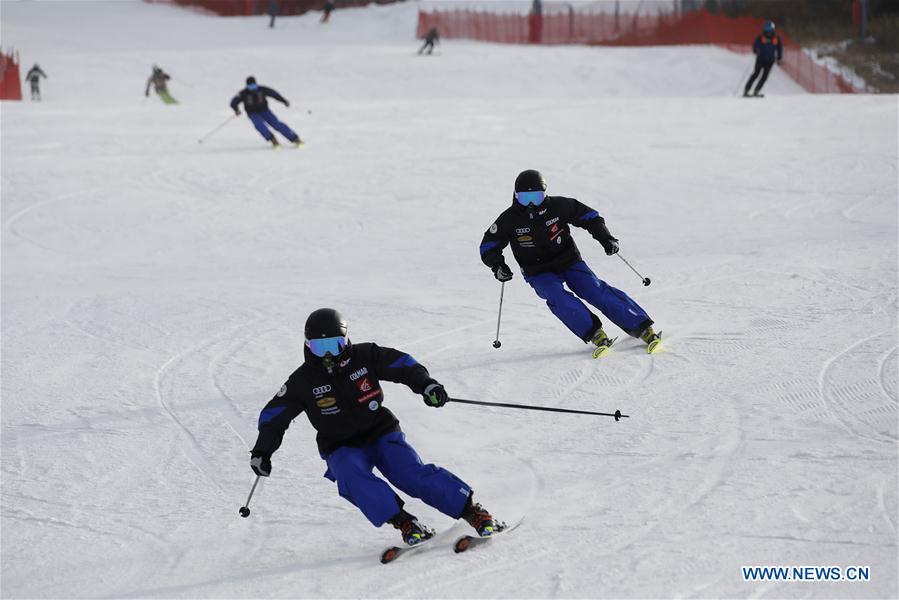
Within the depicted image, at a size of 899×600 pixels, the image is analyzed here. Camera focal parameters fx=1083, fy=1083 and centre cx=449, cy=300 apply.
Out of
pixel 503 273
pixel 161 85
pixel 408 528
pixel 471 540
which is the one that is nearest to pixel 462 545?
pixel 471 540

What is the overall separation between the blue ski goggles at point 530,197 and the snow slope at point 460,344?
47.5 inches

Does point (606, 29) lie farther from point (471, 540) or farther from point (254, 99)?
point (471, 540)

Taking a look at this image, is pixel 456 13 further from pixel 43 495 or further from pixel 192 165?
pixel 43 495

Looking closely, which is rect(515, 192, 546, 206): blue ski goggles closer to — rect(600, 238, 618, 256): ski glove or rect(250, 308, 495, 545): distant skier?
rect(600, 238, 618, 256): ski glove

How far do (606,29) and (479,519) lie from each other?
3331 cm

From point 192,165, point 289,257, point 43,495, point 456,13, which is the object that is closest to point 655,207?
point 289,257

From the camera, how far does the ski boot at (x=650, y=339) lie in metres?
8.11

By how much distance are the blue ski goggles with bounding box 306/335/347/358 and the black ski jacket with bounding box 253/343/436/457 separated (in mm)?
→ 91

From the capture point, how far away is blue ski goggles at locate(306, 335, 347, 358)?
5320 mm

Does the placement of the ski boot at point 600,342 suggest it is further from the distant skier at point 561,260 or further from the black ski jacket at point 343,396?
the black ski jacket at point 343,396

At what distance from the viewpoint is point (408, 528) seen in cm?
536

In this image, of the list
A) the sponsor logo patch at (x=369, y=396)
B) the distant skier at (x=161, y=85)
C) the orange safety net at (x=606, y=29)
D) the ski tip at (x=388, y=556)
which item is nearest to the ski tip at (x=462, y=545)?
the ski tip at (x=388, y=556)

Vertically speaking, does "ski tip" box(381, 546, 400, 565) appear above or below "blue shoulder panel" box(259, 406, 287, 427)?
below

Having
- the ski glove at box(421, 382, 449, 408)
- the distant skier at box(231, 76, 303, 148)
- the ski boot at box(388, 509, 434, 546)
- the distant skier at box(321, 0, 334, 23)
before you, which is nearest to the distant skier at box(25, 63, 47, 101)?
the distant skier at box(231, 76, 303, 148)
